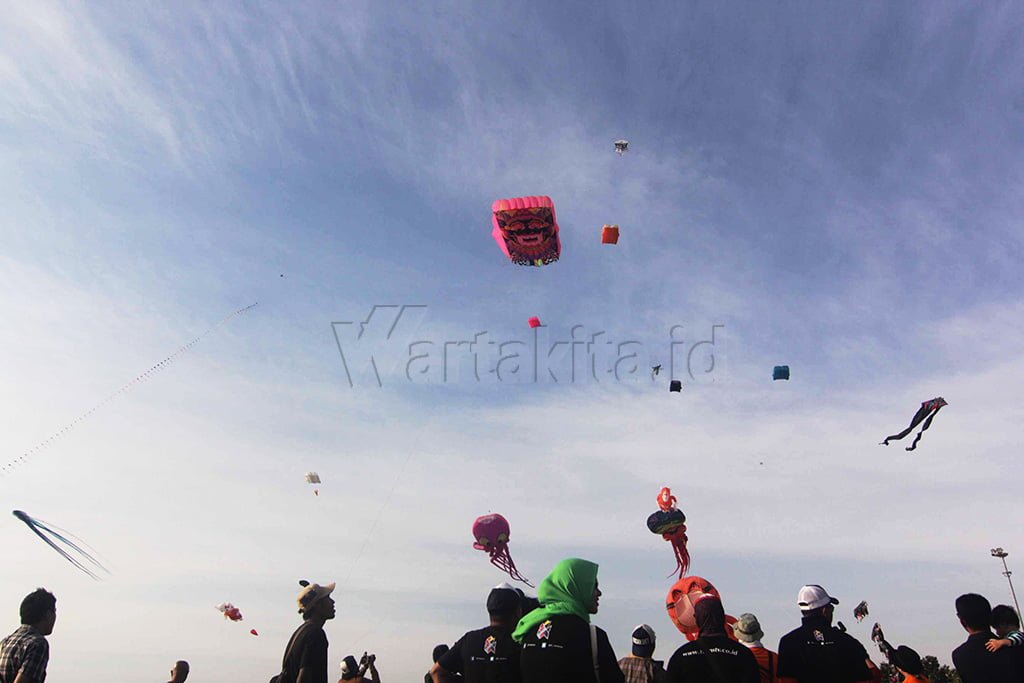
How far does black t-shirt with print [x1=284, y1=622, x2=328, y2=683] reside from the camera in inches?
247

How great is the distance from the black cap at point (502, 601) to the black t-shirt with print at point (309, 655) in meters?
1.82

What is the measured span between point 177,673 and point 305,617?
5151 millimetres

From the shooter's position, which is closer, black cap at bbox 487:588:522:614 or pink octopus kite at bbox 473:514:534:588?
black cap at bbox 487:588:522:614

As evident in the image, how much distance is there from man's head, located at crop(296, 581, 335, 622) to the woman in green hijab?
2.40 metres

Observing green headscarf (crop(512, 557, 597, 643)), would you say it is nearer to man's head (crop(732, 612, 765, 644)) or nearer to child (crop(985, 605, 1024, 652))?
man's head (crop(732, 612, 765, 644))

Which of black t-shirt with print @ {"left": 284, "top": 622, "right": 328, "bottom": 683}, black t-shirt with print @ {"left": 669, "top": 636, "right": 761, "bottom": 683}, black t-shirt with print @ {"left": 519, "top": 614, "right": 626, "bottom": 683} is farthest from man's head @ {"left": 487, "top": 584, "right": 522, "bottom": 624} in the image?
black t-shirt with print @ {"left": 284, "top": 622, "right": 328, "bottom": 683}

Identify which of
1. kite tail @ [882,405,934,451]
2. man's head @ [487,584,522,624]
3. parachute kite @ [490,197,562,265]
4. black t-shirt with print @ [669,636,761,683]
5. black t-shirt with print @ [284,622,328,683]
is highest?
parachute kite @ [490,197,562,265]

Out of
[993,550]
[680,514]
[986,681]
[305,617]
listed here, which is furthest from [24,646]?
[993,550]

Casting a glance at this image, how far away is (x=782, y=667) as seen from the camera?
20.7ft

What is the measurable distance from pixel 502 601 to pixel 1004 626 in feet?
15.6

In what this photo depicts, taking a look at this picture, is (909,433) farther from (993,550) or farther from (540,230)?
(993,550)

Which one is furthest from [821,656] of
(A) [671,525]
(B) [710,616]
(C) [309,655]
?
(A) [671,525]

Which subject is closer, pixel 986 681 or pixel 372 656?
pixel 986 681

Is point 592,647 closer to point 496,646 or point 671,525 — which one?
point 496,646
